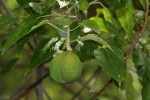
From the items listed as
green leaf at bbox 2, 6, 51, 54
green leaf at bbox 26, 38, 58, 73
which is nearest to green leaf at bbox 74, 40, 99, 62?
green leaf at bbox 26, 38, 58, 73

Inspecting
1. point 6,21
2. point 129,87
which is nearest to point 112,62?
point 6,21

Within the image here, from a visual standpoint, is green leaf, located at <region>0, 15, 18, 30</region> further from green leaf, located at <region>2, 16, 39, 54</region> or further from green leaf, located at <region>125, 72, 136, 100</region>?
green leaf, located at <region>125, 72, 136, 100</region>

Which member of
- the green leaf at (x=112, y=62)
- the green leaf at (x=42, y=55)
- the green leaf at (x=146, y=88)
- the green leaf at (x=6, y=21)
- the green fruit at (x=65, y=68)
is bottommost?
the green leaf at (x=146, y=88)

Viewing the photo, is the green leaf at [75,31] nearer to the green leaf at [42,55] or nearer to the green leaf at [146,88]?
the green leaf at [42,55]

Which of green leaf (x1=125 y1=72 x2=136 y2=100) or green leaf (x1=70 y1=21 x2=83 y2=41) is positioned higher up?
green leaf (x1=70 y1=21 x2=83 y2=41)

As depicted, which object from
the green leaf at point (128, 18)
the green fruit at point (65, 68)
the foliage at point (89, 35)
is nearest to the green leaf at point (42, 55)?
the foliage at point (89, 35)

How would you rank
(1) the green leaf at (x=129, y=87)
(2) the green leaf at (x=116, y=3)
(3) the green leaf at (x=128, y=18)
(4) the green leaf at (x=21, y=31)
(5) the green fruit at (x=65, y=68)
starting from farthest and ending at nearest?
1. (1) the green leaf at (x=129, y=87)
2. (3) the green leaf at (x=128, y=18)
3. (2) the green leaf at (x=116, y=3)
4. (4) the green leaf at (x=21, y=31)
5. (5) the green fruit at (x=65, y=68)
